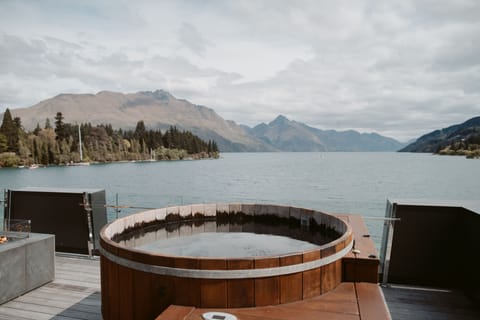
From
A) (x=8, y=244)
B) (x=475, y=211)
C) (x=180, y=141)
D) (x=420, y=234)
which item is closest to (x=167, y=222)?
(x=8, y=244)

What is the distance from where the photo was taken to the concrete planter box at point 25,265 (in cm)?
379

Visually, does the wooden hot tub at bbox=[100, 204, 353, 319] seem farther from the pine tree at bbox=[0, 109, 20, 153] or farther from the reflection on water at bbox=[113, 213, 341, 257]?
the pine tree at bbox=[0, 109, 20, 153]

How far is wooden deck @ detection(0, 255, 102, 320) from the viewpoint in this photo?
358 centimetres

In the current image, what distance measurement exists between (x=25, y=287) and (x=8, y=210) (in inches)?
90.4

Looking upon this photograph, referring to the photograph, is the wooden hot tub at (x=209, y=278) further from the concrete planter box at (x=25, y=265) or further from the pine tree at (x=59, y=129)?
the pine tree at (x=59, y=129)

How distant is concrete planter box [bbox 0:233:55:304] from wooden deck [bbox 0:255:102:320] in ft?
0.35

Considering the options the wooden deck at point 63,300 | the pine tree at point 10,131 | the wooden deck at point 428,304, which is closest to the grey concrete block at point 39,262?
the wooden deck at point 63,300

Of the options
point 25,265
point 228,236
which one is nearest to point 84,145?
point 25,265

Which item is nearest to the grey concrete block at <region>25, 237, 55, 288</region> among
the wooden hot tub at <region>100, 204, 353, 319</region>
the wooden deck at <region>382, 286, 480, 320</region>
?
the wooden hot tub at <region>100, 204, 353, 319</region>

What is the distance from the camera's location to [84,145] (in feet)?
249

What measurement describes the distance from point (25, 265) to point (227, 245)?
258cm

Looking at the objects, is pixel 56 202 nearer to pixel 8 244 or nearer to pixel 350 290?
pixel 8 244

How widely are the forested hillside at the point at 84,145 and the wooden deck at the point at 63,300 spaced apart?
204 feet

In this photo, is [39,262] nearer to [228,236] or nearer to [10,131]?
[228,236]
